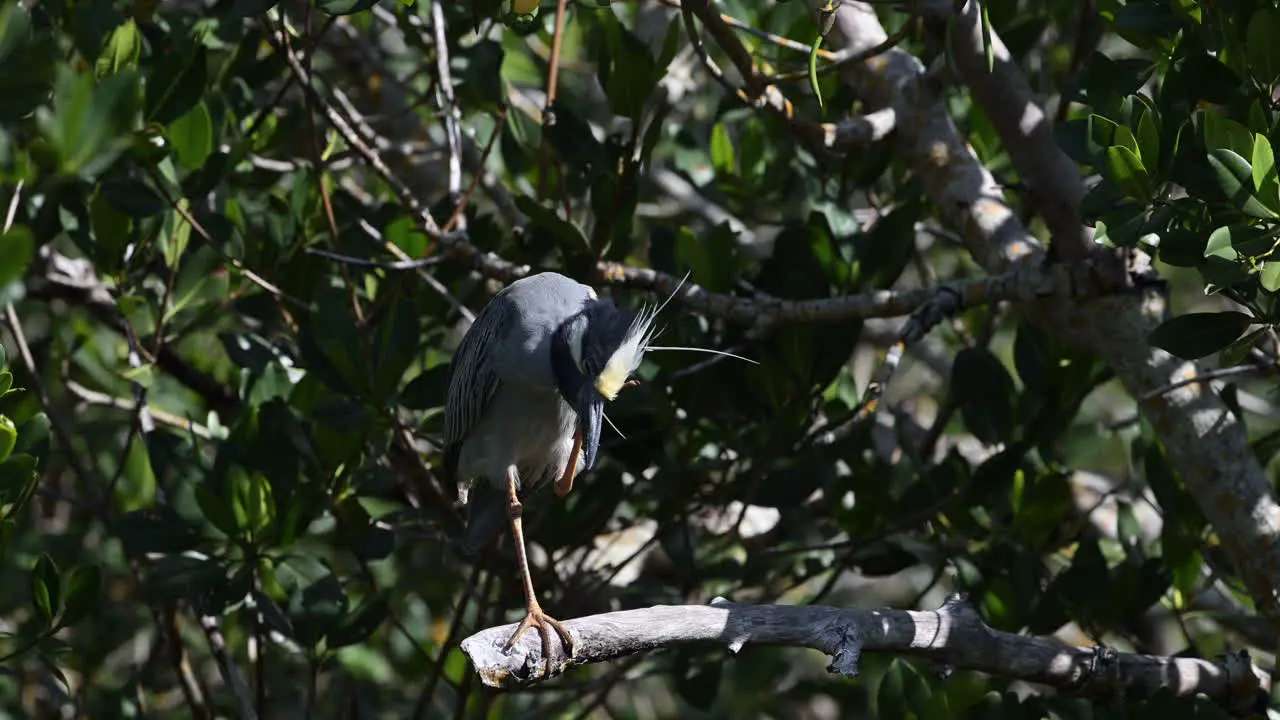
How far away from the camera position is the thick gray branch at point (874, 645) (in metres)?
2.50

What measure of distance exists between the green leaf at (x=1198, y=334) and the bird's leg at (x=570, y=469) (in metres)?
1.36

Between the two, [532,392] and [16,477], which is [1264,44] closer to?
[532,392]

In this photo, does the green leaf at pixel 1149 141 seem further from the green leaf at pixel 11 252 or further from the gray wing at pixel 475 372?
the green leaf at pixel 11 252

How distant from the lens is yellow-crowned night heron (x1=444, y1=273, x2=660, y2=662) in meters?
2.92

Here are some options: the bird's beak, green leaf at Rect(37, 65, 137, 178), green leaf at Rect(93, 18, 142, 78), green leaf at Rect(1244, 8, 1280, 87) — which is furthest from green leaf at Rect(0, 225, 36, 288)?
green leaf at Rect(1244, 8, 1280, 87)

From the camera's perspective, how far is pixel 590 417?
2869 mm

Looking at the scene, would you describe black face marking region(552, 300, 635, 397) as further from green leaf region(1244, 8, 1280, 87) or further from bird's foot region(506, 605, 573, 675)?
green leaf region(1244, 8, 1280, 87)

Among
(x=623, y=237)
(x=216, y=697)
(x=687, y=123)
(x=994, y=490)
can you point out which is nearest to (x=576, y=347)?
(x=623, y=237)

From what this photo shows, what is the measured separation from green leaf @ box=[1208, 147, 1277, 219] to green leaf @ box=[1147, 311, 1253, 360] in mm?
366

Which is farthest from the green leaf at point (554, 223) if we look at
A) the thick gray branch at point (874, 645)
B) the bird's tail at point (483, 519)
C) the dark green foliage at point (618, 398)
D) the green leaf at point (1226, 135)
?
the green leaf at point (1226, 135)

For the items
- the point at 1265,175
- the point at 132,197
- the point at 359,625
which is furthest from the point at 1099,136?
the point at 132,197

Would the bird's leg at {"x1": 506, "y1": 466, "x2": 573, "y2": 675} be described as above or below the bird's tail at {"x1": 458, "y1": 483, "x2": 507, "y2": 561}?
above

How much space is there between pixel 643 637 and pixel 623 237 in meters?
1.37

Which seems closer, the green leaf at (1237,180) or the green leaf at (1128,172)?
the green leaf at (1237,180)
